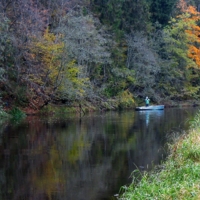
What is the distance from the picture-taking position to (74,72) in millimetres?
30312

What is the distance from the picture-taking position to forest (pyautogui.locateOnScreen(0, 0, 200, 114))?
1084 inches

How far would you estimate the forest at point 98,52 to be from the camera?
27531 millimetres

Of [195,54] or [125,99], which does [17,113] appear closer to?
[125,99]

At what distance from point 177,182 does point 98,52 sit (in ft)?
87.5

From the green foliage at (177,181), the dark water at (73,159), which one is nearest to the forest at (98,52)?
the dark water at (73,159)

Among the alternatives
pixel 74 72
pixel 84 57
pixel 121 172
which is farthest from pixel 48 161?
pixel 84 57

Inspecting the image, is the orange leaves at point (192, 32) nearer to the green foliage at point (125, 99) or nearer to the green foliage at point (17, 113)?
the green foliage at point (125, 99)

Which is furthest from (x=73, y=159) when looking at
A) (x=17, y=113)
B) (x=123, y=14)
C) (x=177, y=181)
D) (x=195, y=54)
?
(x=195, y=54)

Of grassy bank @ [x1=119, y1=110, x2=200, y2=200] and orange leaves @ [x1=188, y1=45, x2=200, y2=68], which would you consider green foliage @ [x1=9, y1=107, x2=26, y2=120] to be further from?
orange leaves @ [x1=188, y1=45, x2=200, y2=68]

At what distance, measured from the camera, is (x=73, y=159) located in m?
12.8

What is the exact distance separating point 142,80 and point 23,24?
54.0 ft

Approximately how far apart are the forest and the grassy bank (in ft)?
49.7

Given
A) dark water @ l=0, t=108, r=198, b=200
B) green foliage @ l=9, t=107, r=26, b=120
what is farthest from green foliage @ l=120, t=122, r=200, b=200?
green foliage @ l=9, t=107, r=26, b=120

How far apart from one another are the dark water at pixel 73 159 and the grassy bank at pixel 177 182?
1.10 m
